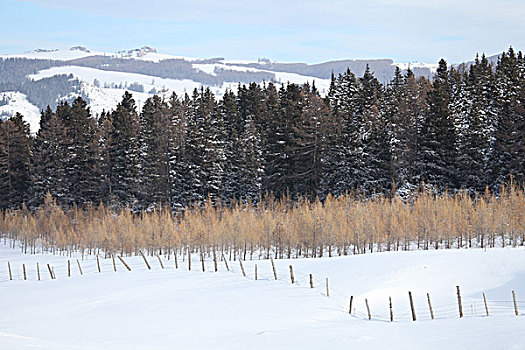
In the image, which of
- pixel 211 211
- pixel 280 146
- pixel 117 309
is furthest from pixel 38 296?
pixel 280 146

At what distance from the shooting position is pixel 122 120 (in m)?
70.5

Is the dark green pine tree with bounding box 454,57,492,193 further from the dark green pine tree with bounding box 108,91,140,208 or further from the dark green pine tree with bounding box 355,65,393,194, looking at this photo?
the dark green pine tree with bounding box 108,91,140,208

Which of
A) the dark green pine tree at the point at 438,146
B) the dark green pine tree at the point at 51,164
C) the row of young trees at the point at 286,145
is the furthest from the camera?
the dark green pine tree at the point at 51,164

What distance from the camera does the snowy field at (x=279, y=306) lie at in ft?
71.9

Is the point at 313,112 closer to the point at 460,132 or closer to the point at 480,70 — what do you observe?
the point at 460,132

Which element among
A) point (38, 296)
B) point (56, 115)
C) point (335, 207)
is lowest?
point (38, 296)

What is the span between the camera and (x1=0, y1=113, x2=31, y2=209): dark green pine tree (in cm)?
7431

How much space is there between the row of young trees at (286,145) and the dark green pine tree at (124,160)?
0.16m

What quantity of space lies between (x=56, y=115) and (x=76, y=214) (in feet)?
71.5

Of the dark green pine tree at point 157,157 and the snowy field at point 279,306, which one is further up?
the dark green pine tree at point 157,157

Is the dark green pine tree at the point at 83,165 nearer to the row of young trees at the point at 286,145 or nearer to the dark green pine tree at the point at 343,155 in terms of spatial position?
the row of young trees at the point at 286,145

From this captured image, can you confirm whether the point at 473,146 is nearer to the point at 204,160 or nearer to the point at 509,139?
the point at 509,139

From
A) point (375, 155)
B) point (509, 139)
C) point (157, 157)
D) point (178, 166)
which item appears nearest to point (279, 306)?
point (375, 155)

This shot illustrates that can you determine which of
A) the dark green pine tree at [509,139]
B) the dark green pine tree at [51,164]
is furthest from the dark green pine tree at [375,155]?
the dark green pine tree at [51,164]
